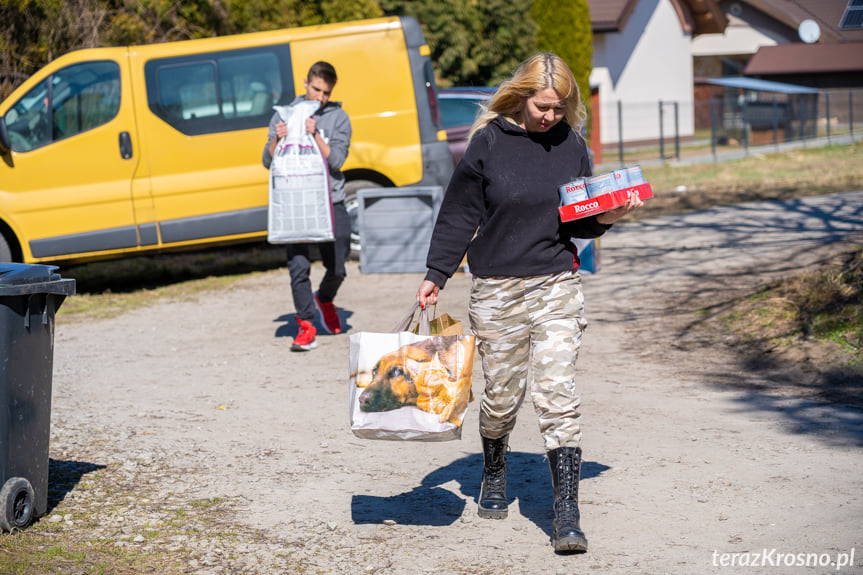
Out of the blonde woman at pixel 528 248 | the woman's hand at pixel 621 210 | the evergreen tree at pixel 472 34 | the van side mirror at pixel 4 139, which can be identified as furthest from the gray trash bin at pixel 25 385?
the evergreen tree at pixel 472 34

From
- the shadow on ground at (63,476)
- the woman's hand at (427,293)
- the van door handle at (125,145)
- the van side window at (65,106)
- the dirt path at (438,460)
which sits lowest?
the dirt path at (438,460)

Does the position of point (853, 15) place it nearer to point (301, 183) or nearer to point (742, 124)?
point (301, 183)

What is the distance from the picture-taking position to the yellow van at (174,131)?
10.1m

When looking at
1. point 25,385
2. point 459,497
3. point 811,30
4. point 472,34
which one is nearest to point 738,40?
point 811,30

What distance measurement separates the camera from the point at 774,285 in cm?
835

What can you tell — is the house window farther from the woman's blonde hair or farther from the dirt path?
the woman's blonde hair

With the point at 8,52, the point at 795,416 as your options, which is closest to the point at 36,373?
the point at 795,416

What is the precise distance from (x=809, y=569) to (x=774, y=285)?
5074 millimetres

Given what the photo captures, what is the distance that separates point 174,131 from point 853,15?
7695 millimetres

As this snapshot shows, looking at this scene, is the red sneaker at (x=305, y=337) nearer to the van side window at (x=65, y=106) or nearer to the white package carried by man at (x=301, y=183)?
the white package carried by man at (x=301, y=183)

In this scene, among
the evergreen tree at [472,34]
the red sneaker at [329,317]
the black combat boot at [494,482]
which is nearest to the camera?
the black combat boot at [494,482]

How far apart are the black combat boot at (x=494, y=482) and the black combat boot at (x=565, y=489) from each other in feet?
Answer: 1.08

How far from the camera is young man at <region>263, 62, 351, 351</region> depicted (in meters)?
7.09

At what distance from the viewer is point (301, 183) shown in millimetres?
7145
